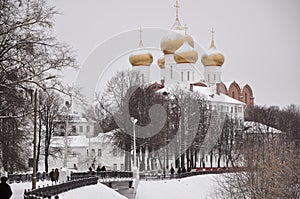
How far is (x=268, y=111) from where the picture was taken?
335 ft

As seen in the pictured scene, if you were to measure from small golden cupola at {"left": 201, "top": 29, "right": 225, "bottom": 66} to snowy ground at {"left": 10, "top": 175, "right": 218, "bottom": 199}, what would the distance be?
173ft

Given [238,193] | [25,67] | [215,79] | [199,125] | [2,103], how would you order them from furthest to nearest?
[215,79], [199,125], [238,193], [2,103], [25,67]

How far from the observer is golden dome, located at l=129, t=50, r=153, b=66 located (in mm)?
95625

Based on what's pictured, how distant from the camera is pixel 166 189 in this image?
47.2m

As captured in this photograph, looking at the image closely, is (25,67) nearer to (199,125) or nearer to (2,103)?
(2,103)

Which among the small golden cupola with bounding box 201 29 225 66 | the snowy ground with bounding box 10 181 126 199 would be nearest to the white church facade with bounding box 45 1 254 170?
the small golden cupola with bounding box 201 29 225 66

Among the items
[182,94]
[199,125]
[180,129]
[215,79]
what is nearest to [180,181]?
[180,129]

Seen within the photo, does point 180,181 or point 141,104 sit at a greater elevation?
point 141,104

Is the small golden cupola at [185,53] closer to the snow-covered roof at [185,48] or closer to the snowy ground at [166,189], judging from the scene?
the snow-covered roof at [185,48]

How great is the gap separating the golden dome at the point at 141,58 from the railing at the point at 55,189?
59313 mm

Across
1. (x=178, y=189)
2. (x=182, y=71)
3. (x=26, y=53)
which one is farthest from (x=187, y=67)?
(x=26, y=53)

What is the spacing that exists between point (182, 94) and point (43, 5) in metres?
48.9

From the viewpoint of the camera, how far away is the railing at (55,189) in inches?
903

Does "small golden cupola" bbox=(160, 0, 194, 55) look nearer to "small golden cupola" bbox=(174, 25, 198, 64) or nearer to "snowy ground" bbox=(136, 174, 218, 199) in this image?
"small golden cupola" bbox=(174, 25, 198, 64)
